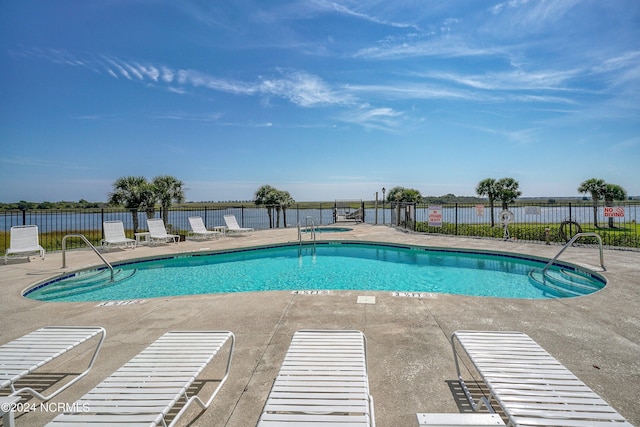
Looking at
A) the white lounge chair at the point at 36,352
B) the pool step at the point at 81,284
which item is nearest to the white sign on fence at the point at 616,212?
the white lounge chair at the point at 36,352

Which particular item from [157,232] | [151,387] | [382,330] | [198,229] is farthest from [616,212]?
[157,232]

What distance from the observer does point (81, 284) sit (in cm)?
649

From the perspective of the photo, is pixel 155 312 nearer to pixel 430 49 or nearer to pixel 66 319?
pixel 66 319

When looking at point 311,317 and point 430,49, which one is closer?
point 311,317

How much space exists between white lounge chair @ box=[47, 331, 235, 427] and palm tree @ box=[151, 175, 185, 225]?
492 inches

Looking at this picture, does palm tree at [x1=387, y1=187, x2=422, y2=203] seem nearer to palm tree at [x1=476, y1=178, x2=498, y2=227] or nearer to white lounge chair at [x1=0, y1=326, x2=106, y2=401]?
palm tree at [x1=476, y1=178, x2=498, y2=227]

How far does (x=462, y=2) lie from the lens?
Result: 25.7 feet

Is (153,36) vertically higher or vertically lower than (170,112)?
higher

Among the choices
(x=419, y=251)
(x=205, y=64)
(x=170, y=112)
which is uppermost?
(x=205, y=64)

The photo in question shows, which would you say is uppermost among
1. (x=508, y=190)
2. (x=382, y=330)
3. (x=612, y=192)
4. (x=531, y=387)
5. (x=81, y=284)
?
(x=508, y=190)

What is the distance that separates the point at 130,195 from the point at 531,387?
15.2 meters

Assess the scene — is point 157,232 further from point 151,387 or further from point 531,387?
point 531,387

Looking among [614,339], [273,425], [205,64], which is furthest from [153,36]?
[614,339]

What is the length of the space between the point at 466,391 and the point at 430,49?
34.0 ft
